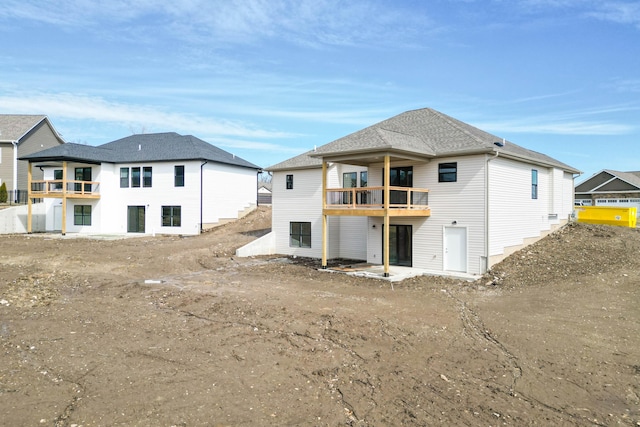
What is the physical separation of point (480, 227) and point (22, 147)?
1557 inches

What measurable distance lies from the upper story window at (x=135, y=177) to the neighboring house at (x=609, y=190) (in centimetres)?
4449

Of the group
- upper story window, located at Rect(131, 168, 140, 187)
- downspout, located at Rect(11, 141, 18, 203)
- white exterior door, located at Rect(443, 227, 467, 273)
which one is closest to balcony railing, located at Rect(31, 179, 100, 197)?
upper story window, located at Rect(131, 168, 140, 187)

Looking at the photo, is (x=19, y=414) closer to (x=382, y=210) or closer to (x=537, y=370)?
(x=537, y=370)

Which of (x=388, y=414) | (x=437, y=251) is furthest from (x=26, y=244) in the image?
(x=388, y=414)

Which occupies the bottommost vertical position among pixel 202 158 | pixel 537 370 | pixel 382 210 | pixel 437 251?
pixel 537 370

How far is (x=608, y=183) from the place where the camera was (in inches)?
1805

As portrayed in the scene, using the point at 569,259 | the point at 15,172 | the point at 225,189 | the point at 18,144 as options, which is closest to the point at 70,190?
the point at 15,172

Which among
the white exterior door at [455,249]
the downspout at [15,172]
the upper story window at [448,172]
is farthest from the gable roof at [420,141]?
the downspout at [15,172]

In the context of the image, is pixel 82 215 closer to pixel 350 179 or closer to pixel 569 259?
pixel 350 179

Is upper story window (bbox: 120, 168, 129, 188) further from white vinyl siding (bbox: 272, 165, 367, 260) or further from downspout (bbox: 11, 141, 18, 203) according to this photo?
white vinyl siding (bbox: 272, 165, 367, 260)

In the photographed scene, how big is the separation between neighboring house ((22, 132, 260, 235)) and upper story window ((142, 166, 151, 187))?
68mm

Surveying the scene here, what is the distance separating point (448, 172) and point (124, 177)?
81.2 ft

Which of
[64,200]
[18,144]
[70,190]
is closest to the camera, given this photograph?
[64,200]

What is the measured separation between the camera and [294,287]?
14664 millimetres
